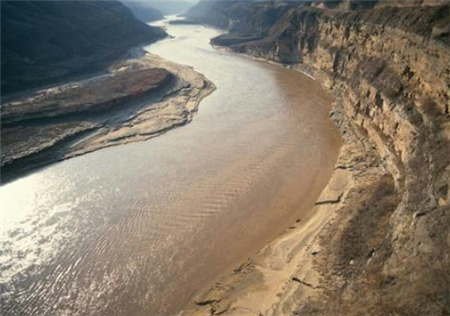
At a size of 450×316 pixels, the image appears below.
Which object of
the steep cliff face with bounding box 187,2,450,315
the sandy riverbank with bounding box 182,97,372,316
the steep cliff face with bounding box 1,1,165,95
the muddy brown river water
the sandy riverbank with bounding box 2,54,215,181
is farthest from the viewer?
the steep cliff face with bounding box 1,1,165,95

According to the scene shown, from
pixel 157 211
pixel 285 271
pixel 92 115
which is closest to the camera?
pixel 285 271

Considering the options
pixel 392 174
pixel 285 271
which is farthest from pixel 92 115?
pixel 392 174

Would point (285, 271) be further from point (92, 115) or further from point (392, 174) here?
point (92, 115)

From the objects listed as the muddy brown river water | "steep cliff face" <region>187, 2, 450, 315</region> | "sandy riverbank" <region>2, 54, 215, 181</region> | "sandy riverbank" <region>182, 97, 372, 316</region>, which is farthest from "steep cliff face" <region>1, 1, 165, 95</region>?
"sandy riverbank" <region>182, 97, 372, 316</region>

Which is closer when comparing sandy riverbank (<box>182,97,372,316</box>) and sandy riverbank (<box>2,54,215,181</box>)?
sandy riverbank (<box>182,97,372,316</box>)

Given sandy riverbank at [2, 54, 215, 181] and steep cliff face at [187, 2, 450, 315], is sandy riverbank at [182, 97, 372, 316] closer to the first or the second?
steep cliff face at [187, 2, 450, 315]

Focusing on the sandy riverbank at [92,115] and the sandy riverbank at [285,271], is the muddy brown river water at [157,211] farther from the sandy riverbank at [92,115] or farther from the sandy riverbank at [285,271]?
the sandy riverbank at [92,115]
